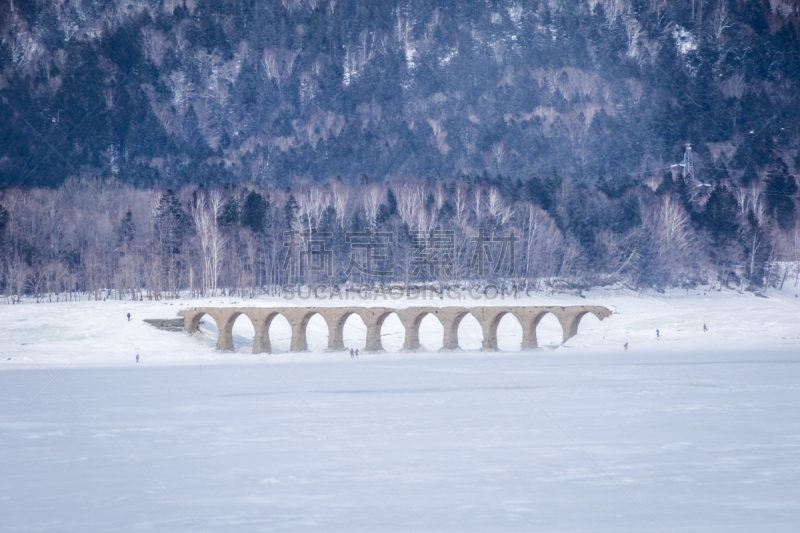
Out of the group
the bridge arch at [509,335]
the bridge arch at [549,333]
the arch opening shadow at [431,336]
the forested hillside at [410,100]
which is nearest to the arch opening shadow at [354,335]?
the arch opening shadow at [431,336]

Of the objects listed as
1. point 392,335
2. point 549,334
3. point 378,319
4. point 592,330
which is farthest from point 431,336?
point 592,330

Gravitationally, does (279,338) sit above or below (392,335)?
below

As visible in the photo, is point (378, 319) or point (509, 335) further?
point (509, 335)

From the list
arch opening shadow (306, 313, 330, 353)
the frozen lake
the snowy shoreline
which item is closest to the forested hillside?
the snowy shoreline

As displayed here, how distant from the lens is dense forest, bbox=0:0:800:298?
2950 inches

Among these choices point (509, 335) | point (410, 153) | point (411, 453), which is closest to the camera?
point (411, 453)

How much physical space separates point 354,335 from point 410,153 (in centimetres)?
7355

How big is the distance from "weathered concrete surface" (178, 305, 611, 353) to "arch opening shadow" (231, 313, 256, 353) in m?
1.46

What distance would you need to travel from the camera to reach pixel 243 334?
57750mm

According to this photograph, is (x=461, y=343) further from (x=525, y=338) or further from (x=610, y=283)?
(x=610, y=283)

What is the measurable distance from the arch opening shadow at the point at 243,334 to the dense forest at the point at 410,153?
11.4 m

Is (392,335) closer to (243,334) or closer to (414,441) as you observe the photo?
(243,334)

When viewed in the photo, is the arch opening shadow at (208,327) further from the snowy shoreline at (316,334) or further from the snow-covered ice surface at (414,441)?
the snow-covered ice surface at (414,441)

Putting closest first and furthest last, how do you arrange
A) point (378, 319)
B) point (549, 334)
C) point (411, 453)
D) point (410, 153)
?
1. point (411, 453)
2. point (378, 319)
3. point (549, 334)
4. point (410, 153)
